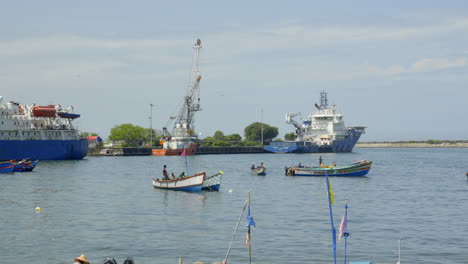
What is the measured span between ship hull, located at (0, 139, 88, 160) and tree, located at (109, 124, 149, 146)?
212 ft

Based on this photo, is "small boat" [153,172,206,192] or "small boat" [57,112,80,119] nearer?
"small boat" [153,172,206,192]

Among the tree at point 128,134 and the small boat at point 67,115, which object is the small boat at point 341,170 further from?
the tree at point 128,134

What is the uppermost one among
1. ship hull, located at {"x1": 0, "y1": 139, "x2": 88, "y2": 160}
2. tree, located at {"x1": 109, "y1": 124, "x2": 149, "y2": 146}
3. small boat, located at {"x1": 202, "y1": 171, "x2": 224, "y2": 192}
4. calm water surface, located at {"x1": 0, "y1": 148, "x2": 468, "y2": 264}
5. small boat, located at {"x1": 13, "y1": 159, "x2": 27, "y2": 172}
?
tree, located at {"x1": 109, "y1": 124, "x2": 149, "y2": 146}

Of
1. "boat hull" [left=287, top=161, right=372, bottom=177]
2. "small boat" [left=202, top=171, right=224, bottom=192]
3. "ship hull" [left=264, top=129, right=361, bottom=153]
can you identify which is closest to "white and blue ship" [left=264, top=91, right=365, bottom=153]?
"ship hull" [left=264, top=129, right=361, bottom=153]

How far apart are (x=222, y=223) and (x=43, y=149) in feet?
272

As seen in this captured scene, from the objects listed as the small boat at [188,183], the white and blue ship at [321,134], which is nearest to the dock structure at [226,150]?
the white and blue ship at [321,134]

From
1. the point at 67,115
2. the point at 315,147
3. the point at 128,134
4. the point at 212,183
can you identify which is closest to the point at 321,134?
the point at 315,147

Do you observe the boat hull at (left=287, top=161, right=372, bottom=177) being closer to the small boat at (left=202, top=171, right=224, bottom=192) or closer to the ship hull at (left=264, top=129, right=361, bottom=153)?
the small boat at (left=202, top=171, right=224, bottom=192)

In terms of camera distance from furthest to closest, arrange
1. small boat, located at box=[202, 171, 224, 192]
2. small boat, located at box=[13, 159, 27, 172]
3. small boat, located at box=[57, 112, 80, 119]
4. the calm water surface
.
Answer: small boat, located at box=[57, 112, 80, 119] → small boat, located at box=[13, 159, 27, 172] → small boat, located at box=[202, 171, 224, 192] → the calm water surface

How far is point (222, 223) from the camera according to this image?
38.7 meters

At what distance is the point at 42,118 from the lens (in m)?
122

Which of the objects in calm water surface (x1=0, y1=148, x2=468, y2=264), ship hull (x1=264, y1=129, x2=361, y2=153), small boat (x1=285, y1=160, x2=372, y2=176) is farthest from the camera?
ship hull (x1=264, y1=129, x2=361, y2=153)

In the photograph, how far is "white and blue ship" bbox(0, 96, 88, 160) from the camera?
109 metres

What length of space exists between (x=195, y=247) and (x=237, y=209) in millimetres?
14162
